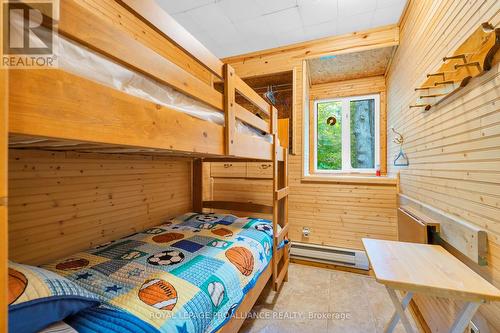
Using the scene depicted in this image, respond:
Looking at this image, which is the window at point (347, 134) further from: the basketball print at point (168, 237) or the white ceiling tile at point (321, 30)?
the basketball print at point (168, 237)

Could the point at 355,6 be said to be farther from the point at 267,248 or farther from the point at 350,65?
the point at 267,248

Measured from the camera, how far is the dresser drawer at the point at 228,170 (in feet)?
10.1

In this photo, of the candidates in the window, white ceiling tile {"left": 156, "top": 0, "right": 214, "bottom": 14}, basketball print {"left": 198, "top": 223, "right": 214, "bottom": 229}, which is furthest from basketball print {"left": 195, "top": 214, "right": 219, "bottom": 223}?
white ceiling tile {"left": 156, "top": 0, "right": 214, "bottom": 14}

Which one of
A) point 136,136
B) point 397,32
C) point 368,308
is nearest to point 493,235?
point 368,308

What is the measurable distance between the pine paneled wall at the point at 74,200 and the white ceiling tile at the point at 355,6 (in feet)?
8.05

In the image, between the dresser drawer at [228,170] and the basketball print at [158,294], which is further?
the dresser drawer at [228,170]

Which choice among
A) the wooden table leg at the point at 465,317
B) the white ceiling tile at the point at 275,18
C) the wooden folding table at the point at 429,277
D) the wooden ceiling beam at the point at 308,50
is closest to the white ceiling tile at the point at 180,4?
the white ceiling tile at the point at 275,18

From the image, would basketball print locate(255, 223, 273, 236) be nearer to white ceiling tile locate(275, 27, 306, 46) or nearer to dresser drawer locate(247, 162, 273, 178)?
dresser drawer locate(247, 162, 273, 178)

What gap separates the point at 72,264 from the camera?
1265mm

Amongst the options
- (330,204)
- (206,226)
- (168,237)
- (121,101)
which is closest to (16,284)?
(121,101)

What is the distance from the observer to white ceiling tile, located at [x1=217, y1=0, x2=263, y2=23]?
7.03 ft

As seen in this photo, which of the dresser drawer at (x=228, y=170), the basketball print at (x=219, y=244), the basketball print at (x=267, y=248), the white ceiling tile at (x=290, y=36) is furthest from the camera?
the dresser drawer at (x=228, y=170)

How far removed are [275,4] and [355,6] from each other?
0.80 m

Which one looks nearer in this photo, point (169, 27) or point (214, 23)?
point (169, 27)
